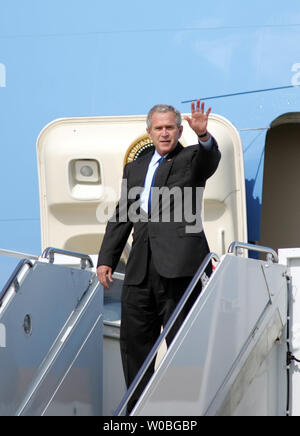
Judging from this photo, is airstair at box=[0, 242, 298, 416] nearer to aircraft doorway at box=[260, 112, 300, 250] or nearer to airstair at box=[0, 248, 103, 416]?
airstair at box=[0, 248, 103, 416]

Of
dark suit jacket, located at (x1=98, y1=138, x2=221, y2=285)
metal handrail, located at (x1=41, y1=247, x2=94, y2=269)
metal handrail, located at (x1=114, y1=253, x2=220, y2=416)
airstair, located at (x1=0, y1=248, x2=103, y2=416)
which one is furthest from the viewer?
metal handrail, located at (x1=41, y1=247, x2=94, y2=269)

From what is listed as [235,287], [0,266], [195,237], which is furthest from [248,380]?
[0,266]

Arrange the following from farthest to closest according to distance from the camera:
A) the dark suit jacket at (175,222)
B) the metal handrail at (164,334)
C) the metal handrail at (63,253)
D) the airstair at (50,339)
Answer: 1. the metal handrail at (63,253)
2. the airstair at (50,339)
3. the dark suit jacket at (175,222)
4. the metal handrail at (164,334)

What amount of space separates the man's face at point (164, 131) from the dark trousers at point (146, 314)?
494 mm

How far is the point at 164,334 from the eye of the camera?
307 cm

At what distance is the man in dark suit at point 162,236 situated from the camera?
3.37 m

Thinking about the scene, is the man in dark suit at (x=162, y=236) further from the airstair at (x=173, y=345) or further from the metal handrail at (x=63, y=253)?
the metal handrail at (x=63, y=253)

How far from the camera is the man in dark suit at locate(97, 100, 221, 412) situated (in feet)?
11.1

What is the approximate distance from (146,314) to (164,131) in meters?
0.79

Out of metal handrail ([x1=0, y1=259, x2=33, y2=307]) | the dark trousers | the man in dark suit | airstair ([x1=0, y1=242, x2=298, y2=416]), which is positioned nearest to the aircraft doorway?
airstair ([x1=0, y1=242, x2=298, y2=416])

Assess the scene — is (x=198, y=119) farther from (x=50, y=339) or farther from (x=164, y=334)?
(x=50, y=339)

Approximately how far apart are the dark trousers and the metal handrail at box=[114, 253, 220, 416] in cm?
17

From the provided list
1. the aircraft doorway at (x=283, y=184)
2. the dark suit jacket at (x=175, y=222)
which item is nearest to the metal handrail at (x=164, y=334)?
the dark suit jacket at (x=175, y=222)

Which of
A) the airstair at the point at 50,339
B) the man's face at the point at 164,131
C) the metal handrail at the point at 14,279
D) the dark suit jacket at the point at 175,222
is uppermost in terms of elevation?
the man's face at the point at 164,131
